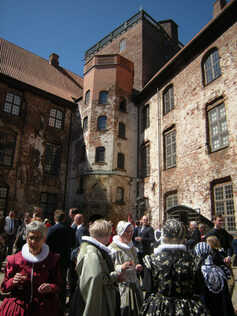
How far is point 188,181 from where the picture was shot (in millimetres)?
13859

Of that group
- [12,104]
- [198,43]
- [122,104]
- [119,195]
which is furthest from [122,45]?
[119,195]

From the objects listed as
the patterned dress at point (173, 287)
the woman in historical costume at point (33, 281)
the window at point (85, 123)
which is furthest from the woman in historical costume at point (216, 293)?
the window at point (85, 123)

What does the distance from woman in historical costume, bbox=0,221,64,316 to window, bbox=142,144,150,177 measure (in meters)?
15.5

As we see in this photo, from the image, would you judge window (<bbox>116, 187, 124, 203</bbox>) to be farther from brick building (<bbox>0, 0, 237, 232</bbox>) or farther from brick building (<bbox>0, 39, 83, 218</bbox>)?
brick building (<bbox>0, 39, 83, 218</bbox>)

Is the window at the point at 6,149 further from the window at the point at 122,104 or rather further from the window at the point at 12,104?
the window at the point at 122,104

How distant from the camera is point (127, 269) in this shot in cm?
342

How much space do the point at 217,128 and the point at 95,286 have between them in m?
11.9

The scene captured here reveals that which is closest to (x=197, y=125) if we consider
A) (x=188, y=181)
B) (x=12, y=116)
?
(x=188, y=181)

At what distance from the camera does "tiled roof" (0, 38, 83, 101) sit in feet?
67.5

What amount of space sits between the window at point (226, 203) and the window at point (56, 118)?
14.4 metres

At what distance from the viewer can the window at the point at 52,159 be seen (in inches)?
784

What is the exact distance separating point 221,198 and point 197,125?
4399 millimetres

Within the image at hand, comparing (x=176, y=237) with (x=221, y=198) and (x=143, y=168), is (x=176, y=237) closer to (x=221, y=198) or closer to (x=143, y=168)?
(x=221, y=198)

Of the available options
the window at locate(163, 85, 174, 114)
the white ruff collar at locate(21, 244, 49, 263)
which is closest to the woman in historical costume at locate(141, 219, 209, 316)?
the white ruff collar at locate(21, 244, 49, 263)
